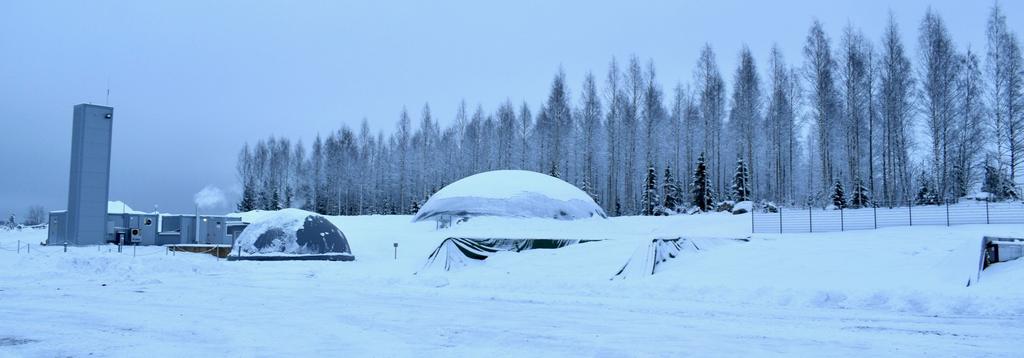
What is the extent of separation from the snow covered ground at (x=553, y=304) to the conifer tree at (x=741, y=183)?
18095 mm

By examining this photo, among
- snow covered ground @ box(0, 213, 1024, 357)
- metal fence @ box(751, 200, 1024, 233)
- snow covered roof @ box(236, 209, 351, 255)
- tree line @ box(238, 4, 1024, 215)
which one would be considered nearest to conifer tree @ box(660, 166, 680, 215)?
tree line @ box(238, 4, 1024, 215)

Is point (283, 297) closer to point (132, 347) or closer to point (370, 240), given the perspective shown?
point (132, 347)

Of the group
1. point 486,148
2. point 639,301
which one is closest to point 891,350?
point 639,301

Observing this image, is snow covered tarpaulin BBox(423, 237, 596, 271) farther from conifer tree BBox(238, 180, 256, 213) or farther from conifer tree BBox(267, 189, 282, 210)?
conifer tree BBox(238, 180, 256, 213)

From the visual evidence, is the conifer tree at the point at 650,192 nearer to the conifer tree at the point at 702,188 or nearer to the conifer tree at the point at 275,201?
the conifer tree at the point at 702,188

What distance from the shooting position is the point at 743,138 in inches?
1812

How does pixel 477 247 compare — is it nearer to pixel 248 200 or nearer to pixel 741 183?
pixel 741 183

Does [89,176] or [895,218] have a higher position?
[89,176]

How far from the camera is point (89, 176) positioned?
35656 mm

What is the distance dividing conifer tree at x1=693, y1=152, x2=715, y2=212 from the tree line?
0.13m

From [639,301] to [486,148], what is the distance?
48.4 m

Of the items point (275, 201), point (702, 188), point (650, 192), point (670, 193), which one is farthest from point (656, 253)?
point (275, 201)

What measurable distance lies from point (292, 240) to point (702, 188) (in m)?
27.1

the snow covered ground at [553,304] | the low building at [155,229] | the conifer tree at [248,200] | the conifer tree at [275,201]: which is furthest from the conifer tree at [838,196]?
the conifer tree at [248,200]
